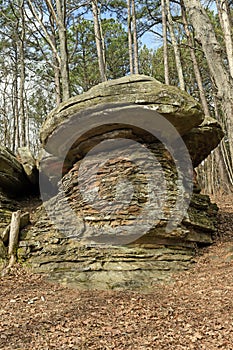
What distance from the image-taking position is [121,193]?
6660 millimetres

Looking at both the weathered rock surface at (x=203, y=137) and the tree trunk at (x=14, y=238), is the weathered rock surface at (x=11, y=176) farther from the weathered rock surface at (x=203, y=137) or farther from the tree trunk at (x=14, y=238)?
the weathered rock surface at (x=203, y=137)

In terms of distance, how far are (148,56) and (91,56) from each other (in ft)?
12.2

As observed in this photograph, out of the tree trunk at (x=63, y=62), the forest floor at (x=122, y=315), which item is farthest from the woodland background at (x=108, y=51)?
the forest floor at (x=122, y=315)

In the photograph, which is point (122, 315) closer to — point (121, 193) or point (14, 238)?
point (121, 193)

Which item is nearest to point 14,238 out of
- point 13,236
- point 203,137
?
point 13,236

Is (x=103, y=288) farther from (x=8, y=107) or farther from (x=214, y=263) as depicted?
(x=8, y=107)

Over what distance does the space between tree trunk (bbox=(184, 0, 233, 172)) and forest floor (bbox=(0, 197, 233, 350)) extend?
2560 millimetres

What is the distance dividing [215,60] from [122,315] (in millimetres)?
4543

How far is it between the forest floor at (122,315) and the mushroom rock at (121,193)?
→ 0.57 meters

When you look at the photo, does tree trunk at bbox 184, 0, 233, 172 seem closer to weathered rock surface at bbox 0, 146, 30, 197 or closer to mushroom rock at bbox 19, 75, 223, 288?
mushroom rock at bbox 19, 75, 223, 288

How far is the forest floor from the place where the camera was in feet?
11.9

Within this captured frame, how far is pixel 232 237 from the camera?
7.57 metres

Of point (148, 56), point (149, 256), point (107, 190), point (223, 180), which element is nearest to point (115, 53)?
point (148, 56)

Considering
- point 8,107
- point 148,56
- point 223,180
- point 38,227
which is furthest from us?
point 8,107
